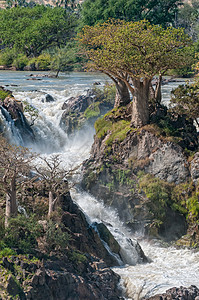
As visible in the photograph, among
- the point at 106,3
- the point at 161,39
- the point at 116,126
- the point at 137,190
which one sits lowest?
the point at 137,190

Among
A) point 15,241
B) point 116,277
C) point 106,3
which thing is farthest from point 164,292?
point 106,3

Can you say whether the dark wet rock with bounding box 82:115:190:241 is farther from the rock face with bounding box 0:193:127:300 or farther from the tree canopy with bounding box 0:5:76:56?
the tree canopy with bounding box 0:5:76:56

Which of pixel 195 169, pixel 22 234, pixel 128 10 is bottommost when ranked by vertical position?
pixel 22 234

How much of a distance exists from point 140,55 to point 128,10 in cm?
5500

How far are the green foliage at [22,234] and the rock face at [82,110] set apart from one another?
18643 millimetres

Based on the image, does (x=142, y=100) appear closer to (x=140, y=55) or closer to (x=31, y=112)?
(x=140, y=55)

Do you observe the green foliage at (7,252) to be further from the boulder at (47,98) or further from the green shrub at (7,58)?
the green shrub at (7,58)

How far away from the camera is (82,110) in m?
36.1

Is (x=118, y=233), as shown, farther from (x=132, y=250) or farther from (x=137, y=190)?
(x=137, y=190)

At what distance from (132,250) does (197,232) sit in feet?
13.4

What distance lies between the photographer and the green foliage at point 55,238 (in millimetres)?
16716

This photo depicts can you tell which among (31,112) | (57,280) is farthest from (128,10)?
(57,280)

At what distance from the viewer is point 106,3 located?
81000 mm

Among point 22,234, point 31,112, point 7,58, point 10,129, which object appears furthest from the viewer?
point 7,58
